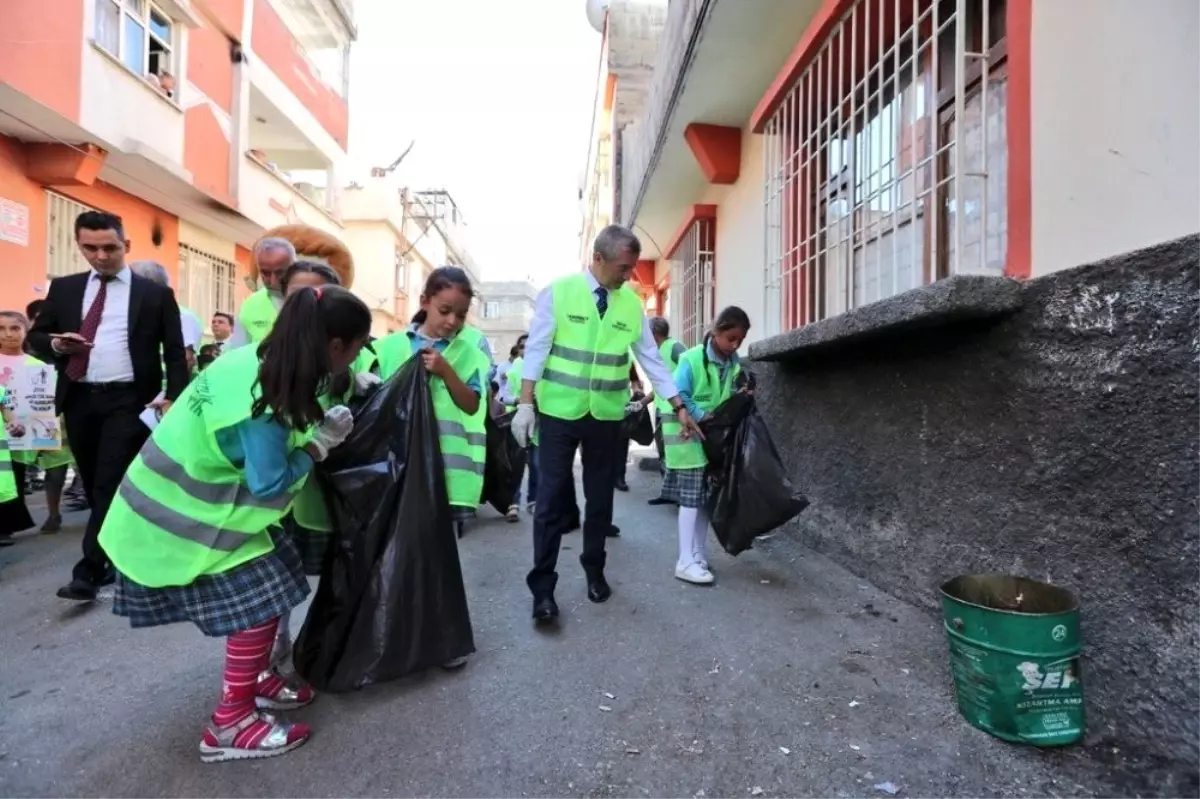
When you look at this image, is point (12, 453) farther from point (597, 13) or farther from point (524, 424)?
point (597, 13)

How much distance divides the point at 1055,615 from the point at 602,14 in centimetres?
1637

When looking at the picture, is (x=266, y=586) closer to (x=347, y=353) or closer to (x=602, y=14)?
(x=347, y=353)

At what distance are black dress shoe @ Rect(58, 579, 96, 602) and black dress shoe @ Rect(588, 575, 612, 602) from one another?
91.8 inches

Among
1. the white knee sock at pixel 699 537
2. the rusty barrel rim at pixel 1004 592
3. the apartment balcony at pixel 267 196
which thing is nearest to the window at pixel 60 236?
the apartment balcony at pixel 267 196

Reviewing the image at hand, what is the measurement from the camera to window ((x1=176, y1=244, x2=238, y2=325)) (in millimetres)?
10445

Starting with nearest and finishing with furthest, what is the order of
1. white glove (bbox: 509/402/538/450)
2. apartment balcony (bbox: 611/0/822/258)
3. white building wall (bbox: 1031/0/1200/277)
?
white building wall (bbox: 1031/0/1200/277)
white glove (bbox: 509/402/538/450)
apartment balcony (bbox: 611/0/822/258)

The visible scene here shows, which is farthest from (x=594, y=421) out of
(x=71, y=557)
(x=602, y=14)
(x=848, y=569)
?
(x=602, y=14)

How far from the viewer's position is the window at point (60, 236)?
25.0ft

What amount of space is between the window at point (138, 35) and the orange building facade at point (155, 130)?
0.07ft

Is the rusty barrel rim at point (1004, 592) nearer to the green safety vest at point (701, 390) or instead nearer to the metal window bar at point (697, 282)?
the green safety vest at point (701, 390)

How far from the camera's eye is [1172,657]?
5.96 ft

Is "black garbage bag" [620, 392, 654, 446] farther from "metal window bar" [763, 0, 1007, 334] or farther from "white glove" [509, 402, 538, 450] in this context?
"white glove" [509, 402, 538, 450]

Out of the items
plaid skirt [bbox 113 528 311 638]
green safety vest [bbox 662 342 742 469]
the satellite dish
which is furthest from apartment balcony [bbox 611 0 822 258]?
the satellite dish

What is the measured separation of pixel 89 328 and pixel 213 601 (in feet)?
6.94
